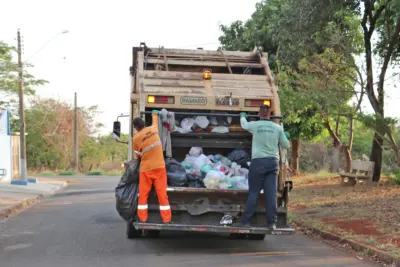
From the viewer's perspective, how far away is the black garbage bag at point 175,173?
8.23m

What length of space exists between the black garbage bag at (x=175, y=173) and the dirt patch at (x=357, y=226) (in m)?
3.08

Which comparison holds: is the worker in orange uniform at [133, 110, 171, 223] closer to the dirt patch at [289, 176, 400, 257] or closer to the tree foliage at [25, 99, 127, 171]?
the dirt patch at [289, 176, 400, 257]

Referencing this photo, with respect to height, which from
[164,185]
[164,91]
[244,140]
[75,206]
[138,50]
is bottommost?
[75,206]

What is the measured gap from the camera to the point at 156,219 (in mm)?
7945

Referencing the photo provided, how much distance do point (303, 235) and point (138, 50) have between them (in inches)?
174

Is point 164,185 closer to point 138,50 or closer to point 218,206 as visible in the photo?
point 218,206

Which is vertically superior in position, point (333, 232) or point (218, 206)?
point (218, 206)

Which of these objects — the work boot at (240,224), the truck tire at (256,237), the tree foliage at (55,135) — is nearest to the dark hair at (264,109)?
the work boot at (240,224)

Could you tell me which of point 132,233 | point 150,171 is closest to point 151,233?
point 132,233

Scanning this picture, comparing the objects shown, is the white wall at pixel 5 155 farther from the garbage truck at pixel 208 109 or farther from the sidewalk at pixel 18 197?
the garbage truck at pixel 208 109

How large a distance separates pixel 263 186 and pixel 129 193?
6.16 feet

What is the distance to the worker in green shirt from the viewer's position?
7.87 m

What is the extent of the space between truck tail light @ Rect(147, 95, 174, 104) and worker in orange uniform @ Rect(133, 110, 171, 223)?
55 centimetres

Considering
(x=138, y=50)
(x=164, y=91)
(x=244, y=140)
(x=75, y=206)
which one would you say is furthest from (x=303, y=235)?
(x=75, y=206)
